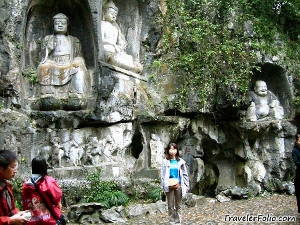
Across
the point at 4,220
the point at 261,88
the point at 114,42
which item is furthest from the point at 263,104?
the point at 4,220

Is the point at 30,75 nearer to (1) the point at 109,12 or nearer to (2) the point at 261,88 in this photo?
(1) the point at 109,12

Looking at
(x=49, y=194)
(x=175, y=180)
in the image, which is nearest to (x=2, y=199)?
(x=49, y=194)

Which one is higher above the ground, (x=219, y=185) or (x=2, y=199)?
(x=2, y=199)

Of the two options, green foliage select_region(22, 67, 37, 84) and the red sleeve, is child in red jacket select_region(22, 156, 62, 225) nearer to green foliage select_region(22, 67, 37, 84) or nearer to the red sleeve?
the red sleeve

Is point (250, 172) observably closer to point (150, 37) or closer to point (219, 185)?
point (219, 185)

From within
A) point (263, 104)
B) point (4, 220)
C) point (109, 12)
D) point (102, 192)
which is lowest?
point (102, 192)

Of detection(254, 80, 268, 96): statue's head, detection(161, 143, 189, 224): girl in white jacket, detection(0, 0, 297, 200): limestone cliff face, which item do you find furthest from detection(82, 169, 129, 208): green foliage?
detection(254, 80, 268, 96): statue's head

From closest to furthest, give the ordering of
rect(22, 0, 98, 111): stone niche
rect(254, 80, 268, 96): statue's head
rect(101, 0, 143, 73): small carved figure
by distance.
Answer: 1. rect(22, 0, 98, 111): stone niche
2. rect(101, 0, 143, 73): small carved figure
3. rect(254, 80, 268, 96): statue's head

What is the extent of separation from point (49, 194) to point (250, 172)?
8464 mm

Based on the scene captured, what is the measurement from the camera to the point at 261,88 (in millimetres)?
12547

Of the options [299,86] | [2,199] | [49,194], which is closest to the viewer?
[2,199]

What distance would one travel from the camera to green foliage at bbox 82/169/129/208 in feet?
28.7

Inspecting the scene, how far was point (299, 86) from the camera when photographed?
42.4 feet

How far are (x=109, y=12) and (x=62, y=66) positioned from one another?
2136 millimetres
